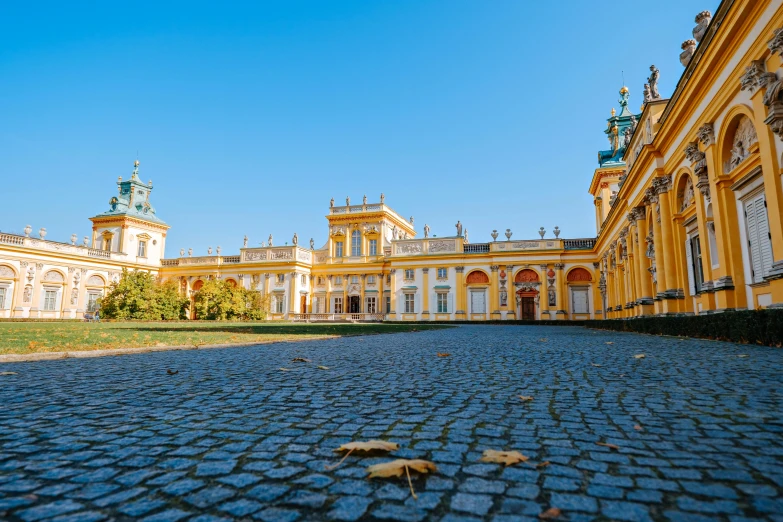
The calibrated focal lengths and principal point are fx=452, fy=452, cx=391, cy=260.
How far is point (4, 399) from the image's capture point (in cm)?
349

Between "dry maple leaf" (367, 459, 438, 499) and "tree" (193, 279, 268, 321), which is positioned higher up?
"tree" (193, 279, 268, 321)

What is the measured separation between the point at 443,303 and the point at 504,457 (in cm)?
3867

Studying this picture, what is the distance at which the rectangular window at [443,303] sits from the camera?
4015 centimetres

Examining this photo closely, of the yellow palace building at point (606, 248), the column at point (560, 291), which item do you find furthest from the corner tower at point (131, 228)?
the column at point (560, 291)

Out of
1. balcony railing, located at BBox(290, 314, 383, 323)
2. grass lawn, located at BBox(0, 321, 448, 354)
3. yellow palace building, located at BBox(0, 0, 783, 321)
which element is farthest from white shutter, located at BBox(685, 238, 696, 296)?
balcony railing, located at BBox(290, 314, 383, 323)

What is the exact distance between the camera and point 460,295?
39.7m

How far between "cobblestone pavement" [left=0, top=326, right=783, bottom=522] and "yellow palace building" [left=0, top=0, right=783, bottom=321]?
283 inches

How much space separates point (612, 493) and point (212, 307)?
40.6m

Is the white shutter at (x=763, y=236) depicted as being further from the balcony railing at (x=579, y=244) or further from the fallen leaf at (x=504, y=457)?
the balcony railing at (x=579, y=244)

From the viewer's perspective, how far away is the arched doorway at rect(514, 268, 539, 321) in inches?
1507

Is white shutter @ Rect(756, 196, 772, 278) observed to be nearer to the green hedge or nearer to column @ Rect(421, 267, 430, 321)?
the green hedge

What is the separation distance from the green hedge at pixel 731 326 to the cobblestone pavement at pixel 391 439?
11.5 ft

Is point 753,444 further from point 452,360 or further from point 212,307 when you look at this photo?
point 212,307

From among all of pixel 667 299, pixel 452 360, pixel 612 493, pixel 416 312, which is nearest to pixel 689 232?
pixel 667 299
